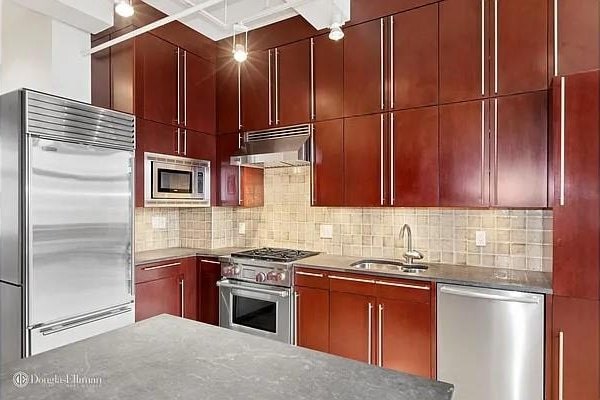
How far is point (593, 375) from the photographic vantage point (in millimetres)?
1897

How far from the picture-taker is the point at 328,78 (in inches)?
125

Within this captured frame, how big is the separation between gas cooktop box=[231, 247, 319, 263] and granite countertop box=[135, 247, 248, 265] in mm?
266

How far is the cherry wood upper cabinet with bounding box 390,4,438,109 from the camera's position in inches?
107

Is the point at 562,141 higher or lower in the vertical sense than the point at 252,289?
higher

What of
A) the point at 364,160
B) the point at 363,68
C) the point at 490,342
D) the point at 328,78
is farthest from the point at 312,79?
the point at 490,342

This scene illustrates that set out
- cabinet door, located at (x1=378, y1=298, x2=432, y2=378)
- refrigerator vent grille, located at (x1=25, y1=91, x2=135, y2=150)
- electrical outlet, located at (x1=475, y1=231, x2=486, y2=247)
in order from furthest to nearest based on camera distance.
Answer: electrical outlet, located at (x1=475, y1=231, x2=486, y2=247) < cabinet door, located at (x1=378, y1=298, x2=432, y2=378) < refrigerator vent grille, located at (x1=25, y1=91, x2=135, y2=150)

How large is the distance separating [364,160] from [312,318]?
4.42ft

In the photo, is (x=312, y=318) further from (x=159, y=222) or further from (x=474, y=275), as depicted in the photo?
(x=159, y=222)

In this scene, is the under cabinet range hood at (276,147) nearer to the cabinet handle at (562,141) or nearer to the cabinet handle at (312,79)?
the cabinet handle at (312,79)

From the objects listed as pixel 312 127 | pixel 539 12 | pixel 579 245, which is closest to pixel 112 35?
pixel 312 127

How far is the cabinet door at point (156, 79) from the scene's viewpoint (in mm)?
3123

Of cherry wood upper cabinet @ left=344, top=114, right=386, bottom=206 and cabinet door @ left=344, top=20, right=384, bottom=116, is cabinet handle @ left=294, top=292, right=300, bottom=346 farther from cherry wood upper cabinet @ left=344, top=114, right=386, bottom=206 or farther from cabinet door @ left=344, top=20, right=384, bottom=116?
cabinet door @ left=344, top=20, right=384, bottom=116

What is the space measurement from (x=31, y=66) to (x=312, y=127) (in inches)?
87.4

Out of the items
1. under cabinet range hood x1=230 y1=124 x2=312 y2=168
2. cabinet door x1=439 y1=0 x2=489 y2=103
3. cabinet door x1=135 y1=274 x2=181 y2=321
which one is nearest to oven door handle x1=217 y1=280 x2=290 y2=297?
cabinet door x1=135 y1=274 x2=181 y2=321
